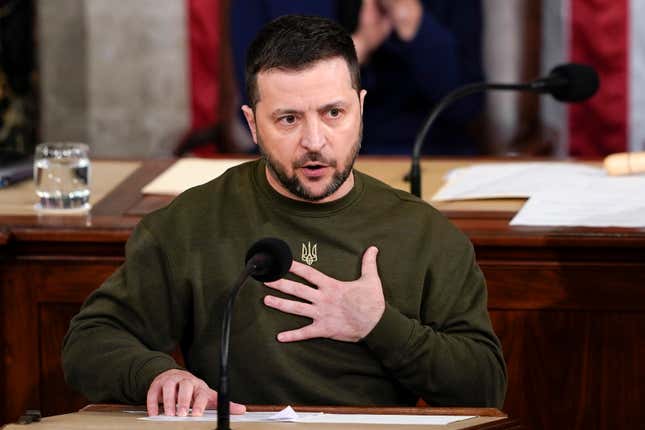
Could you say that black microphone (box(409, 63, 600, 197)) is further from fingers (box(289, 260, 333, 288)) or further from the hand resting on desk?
the hand resting on desk

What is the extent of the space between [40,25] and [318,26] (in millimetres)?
3112

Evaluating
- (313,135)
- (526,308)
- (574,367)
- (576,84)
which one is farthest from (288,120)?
(576,84)

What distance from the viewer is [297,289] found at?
2000 millimetres

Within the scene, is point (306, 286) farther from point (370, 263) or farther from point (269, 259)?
point (269, 259)

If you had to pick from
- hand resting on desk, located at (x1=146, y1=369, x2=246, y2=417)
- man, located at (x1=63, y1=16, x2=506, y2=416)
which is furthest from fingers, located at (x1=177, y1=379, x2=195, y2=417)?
man, located at (x1=63, y1=16, x2=506, y2=416)

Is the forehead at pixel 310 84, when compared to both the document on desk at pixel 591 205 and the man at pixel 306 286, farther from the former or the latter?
the document on desk at pixel 591 205

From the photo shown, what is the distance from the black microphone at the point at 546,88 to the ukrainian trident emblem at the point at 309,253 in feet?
2.45

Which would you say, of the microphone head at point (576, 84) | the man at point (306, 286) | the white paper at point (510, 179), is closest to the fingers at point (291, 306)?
the man at point (306, 286)

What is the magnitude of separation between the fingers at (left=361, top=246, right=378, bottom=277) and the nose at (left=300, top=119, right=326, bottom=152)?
0.19 meters

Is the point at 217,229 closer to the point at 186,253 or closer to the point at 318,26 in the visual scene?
the point at 186,253

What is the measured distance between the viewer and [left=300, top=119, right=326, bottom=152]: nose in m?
1.91

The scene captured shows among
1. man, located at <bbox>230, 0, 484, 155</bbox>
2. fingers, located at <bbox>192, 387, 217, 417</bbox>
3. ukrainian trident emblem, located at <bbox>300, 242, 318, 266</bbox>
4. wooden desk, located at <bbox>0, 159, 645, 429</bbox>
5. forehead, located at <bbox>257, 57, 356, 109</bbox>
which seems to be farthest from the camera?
man, located at <bbox>230, 0, 484, 155</bbox>

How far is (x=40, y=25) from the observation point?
485cm

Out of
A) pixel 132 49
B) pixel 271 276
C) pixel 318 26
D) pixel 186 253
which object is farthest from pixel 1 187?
pixel 132 49
